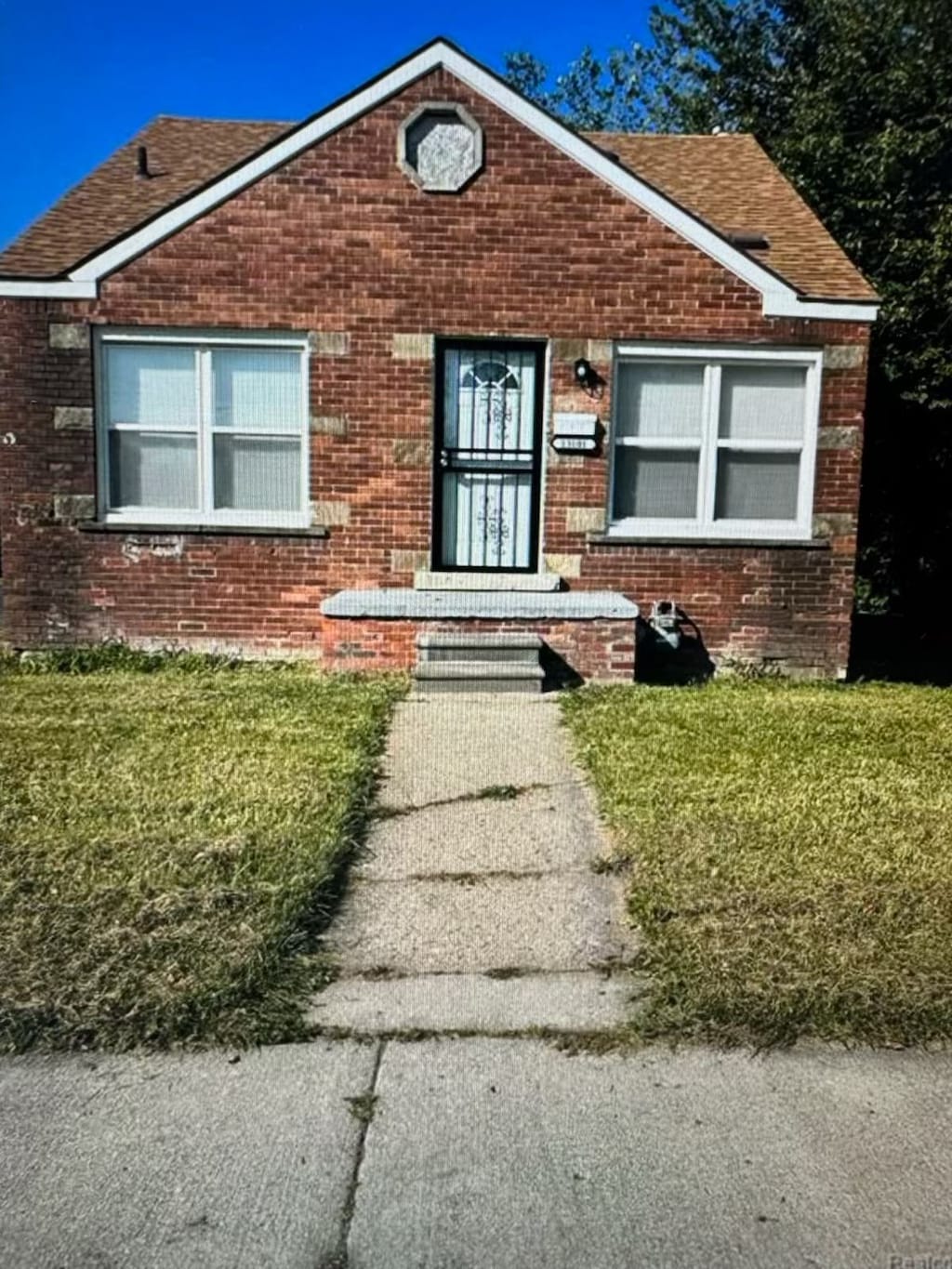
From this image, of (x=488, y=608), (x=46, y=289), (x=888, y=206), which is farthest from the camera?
(x=888, y=206)

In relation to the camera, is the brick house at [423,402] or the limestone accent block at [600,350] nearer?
the brick house at [423,402]

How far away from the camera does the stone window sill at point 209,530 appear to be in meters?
9.57

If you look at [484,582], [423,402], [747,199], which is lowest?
[484,582]

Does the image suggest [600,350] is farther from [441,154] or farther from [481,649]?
[481,649]

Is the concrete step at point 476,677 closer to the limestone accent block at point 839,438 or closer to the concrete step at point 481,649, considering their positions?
the concrete step at point 481,649

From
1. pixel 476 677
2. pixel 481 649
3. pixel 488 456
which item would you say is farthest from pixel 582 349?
pixel 476 677

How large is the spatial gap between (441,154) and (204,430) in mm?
3140

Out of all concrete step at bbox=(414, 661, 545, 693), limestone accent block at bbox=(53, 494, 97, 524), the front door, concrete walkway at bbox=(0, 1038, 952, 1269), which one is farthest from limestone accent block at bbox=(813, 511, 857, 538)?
concrete walkway at bbox=(0, 1038, 952, 1269)

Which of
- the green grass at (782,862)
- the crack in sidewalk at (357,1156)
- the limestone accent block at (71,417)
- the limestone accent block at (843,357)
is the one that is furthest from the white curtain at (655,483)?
the crack in sidewalk at (357,1156)

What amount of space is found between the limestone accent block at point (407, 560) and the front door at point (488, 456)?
19 cm

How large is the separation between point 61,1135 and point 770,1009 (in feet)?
7.15

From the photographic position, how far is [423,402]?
31.4 feet

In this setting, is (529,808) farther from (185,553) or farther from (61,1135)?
(185,553)

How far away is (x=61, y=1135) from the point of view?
2980 mm
